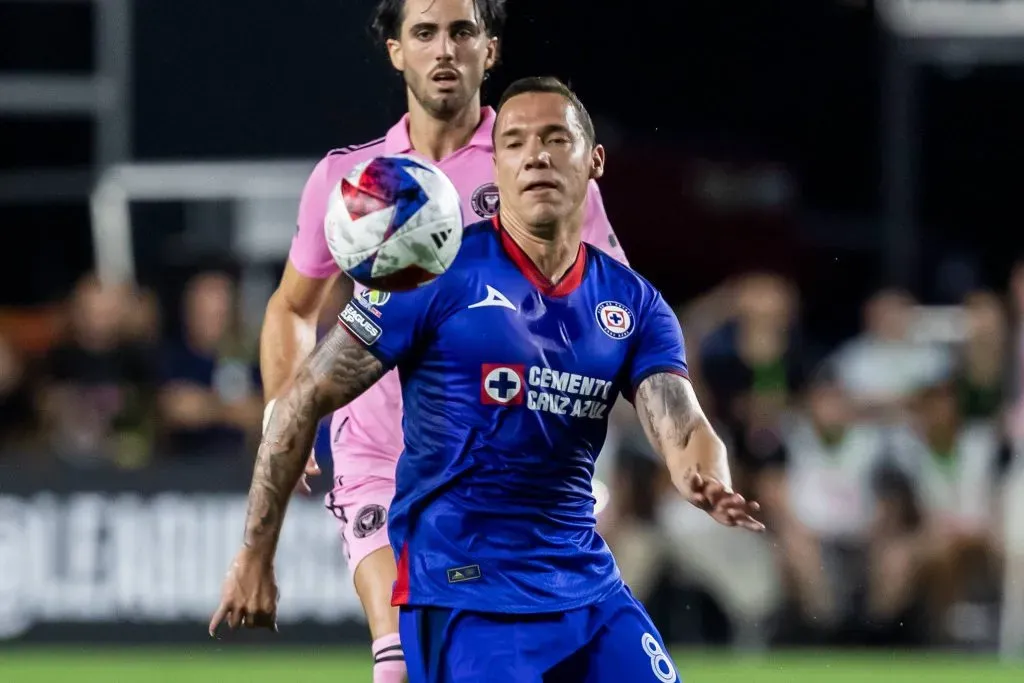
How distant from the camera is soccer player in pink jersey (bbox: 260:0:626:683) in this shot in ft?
21.1

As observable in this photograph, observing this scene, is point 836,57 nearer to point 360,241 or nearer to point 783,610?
point 783,610

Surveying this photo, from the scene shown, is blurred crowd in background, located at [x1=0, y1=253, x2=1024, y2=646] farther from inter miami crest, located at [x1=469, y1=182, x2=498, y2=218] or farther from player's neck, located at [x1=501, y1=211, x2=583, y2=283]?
player's neck, located at [x1=501, y1=211, x2=583, y2=283]

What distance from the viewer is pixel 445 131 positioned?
258 inches

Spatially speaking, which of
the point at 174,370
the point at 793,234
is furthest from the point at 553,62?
the point at 793,234

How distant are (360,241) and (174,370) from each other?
7.75m

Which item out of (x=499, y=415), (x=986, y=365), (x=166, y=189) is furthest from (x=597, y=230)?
(x=166, y=189)

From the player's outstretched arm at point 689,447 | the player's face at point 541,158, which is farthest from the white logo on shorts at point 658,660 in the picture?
the player's face at point 541,158

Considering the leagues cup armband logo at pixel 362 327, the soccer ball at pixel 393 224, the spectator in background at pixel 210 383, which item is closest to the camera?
the soccer ball at pixel 393 224

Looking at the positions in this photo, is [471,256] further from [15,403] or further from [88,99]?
[88,99]

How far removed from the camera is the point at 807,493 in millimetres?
13133

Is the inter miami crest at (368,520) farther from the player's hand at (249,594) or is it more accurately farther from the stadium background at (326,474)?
the stadium background at (326,474)

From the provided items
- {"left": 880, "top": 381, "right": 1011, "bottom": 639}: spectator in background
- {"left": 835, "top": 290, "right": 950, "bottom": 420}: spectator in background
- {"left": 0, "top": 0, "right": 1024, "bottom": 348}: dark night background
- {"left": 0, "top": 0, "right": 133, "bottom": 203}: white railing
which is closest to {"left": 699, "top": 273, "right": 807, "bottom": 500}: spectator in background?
{"left": 835, "top": 290, "right": 950, "bottom": 420}: spectator in background

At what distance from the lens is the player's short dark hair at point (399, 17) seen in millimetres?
6574

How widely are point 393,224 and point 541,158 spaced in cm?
54
